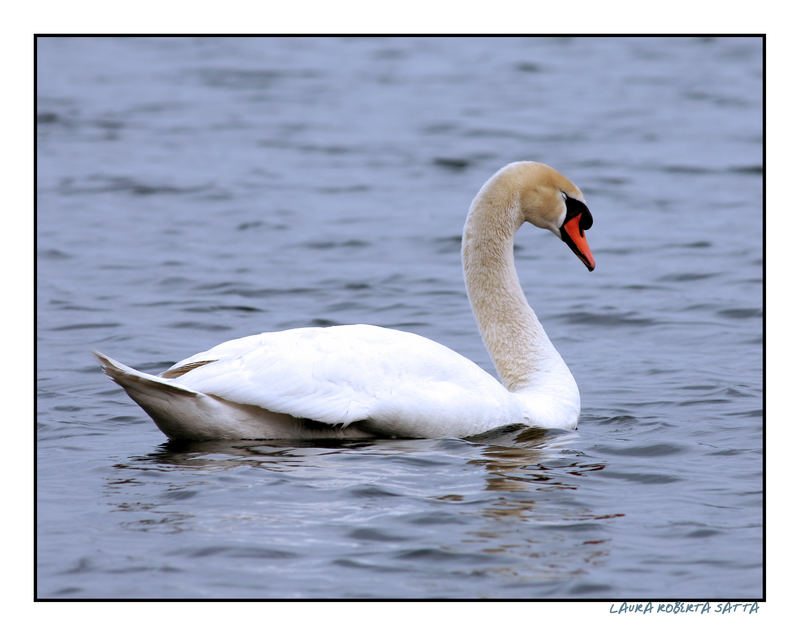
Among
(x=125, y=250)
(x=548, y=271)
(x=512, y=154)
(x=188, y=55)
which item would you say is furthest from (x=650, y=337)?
(x=188, y=55)

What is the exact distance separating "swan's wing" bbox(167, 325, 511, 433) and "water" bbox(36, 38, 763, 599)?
0.70ft

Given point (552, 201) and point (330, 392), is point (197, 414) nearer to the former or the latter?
point (330, 392)

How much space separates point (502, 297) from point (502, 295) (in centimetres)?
1

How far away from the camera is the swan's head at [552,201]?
8344 mm

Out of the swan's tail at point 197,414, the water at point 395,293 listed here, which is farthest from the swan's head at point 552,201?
the swan's tail at point 197,414

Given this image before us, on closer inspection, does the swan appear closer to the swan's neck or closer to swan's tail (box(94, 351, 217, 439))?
swan's tail (box(94, 351, 217, 439))

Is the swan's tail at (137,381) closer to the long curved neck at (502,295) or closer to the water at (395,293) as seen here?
the water at (395,293)

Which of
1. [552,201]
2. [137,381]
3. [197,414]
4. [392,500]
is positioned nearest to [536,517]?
[392,500]

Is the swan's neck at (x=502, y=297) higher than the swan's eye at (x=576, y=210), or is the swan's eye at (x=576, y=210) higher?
the swan's eye at (x=576, y=210)

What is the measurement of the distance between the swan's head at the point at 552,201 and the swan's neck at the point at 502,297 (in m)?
0.08

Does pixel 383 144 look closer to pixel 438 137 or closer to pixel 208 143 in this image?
pixel 438 137

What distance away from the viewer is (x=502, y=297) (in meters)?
8.45

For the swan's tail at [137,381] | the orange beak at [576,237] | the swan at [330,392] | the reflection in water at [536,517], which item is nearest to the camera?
the reflection in water at [536,517]

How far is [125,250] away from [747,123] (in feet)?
32.3
